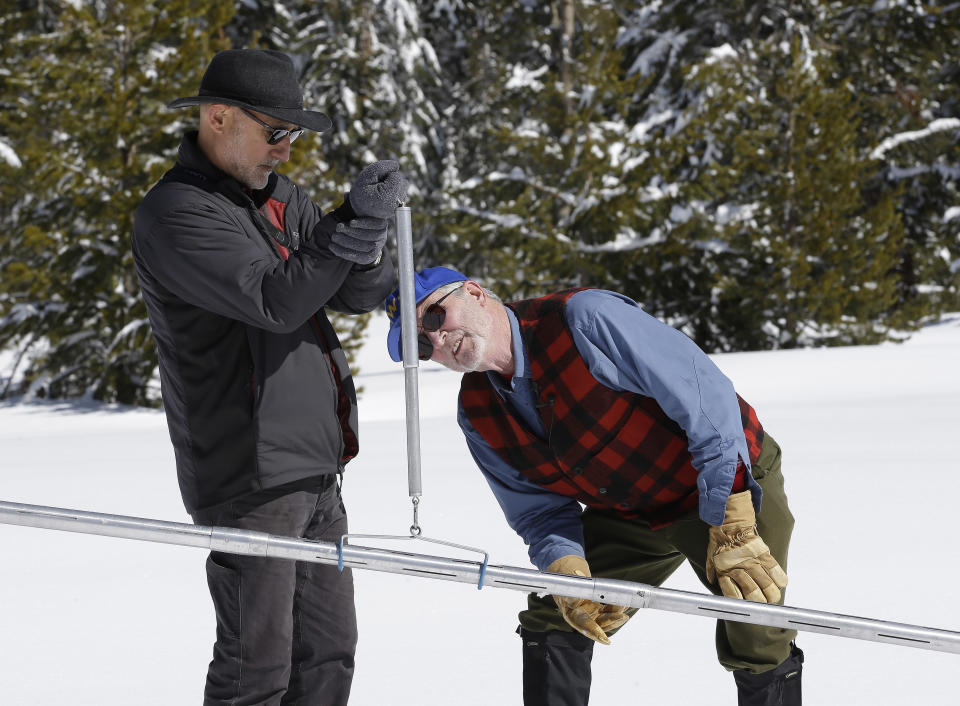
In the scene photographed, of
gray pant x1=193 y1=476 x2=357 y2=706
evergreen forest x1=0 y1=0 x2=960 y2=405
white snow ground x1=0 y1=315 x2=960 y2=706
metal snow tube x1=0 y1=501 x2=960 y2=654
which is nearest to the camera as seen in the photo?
metal snow tube x1=0 y1=501 x2=960 y2=654

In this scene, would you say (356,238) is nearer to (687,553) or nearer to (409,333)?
(409,333)

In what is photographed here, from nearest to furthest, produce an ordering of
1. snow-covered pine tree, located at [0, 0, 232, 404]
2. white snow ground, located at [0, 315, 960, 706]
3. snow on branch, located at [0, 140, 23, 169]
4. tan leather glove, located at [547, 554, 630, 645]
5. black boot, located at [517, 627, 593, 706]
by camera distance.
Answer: tan leather glove, located at [547, 554, 630, 645]
black boot, located at [517, 627, 593, 706]
white snow ground, located at [0, 315, 960, 706]
snow-covered pine tree, located at [0, 0, 232, 404]
snow on branch, located at [0, 140, 23, 169]

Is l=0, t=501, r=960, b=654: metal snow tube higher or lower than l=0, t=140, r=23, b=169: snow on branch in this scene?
lower

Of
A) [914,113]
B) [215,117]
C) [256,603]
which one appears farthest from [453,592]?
[914,113]

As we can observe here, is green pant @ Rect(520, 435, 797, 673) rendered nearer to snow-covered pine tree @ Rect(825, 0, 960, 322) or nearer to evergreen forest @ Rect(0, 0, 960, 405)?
evergreen forest @ Rect(0, 0, 960, 405)

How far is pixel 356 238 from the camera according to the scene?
2.13 metres

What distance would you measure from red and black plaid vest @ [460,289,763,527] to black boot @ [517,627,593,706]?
38 cm

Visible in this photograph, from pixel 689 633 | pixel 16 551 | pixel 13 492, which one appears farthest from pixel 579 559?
pixel 13 492

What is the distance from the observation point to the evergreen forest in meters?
13.0

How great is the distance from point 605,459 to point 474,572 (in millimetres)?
554

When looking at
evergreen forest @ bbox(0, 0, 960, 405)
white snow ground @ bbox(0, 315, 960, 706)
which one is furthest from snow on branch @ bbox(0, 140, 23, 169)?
white snow ground @ bbox(0, 315, 960, 706)

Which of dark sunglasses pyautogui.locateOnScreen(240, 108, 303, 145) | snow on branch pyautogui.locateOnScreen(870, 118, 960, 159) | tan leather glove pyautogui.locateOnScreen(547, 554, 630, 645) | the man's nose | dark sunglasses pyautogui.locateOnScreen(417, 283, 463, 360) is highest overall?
snow on branch pyautogui.locateOnScreen(870, 118, 960, 159)

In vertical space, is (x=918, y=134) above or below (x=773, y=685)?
above

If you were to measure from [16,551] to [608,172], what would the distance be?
12.5 meters
